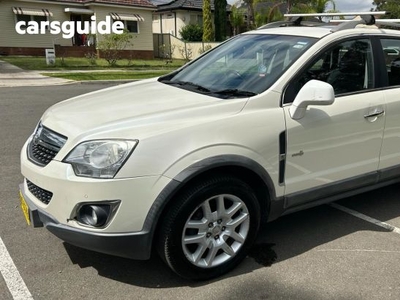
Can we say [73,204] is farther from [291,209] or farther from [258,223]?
[291,209]

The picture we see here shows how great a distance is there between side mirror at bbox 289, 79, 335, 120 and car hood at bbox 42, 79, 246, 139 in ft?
1.34

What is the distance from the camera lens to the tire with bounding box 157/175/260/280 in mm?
2674

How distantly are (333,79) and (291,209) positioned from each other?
1141 millimetres

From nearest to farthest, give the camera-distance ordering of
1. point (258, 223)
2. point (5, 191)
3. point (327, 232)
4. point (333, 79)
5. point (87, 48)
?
1. point (258, 223)
2. point (333, 79)
3. point (327, 232)
4. point (5, 191)
5. point (87, 48)

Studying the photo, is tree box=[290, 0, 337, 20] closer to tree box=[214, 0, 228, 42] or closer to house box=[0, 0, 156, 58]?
tree box=[214, 0, 228, 42]

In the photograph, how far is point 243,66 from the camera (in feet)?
11.6

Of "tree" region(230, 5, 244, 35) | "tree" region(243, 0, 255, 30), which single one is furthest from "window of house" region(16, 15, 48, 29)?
"tree" region(243, 0, 255, 30)

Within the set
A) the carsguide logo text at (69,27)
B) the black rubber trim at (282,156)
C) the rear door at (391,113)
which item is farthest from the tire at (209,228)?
the carsguide logo text at (69,27)

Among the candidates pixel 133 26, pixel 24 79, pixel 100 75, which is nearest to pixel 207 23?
pixel 133 26

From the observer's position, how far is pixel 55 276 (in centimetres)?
293

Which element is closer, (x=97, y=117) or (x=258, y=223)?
(x=97, y=117)

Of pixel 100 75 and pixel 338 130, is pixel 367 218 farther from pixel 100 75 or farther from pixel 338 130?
pixel 100 75

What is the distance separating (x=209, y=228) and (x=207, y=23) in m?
27.2

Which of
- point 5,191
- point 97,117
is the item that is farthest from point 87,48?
point 97,117
